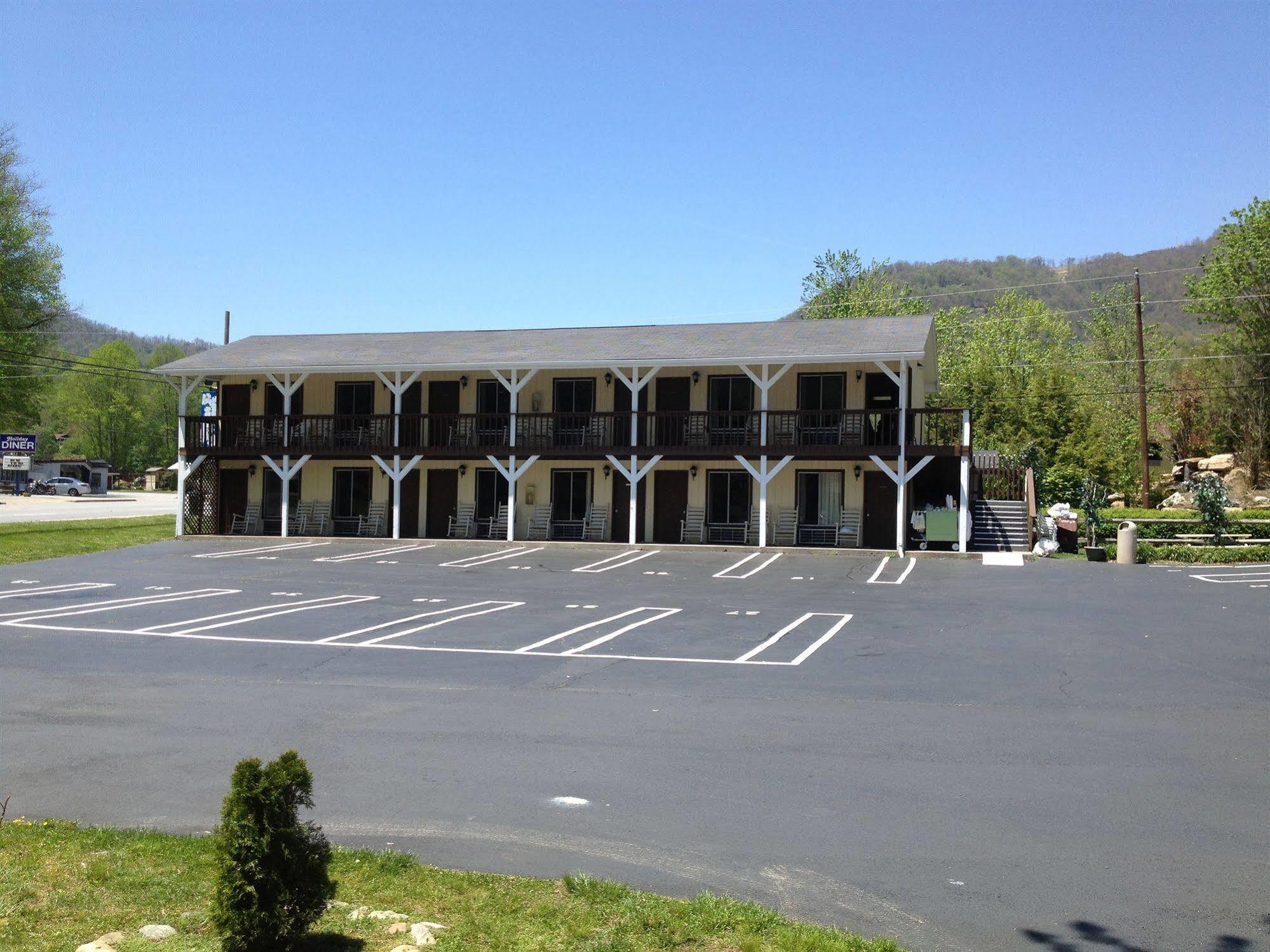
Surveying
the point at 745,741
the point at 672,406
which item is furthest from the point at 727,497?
the point at 745,741

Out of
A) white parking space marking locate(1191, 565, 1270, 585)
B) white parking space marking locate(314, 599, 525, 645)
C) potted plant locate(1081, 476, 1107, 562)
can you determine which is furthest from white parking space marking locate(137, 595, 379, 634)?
potted plant locate(1081, 476, 1107, 562)

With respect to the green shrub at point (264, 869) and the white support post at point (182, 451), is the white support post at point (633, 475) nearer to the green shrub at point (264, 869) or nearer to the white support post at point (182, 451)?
the white support post at point (182, 451)

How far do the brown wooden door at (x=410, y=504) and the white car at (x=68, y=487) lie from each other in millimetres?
45764

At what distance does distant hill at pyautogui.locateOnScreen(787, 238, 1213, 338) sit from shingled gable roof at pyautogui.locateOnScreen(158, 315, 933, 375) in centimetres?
9311

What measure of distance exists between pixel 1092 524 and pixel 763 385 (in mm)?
8924

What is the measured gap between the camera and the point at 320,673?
11.5 metres

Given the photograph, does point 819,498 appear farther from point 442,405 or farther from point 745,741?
point 745,741

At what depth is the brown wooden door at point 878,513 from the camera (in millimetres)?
28859

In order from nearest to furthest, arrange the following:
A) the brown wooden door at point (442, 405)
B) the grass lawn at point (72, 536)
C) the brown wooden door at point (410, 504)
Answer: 1. the grass lawn at point (72, 536)
2. the brown wooden door at point (442, 405)
3. the brown wooden door at point (410, 504)

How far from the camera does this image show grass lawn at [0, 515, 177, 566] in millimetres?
26016

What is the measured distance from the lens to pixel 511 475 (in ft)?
98.9

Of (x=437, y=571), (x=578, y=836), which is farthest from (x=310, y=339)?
(x=578, y=836)

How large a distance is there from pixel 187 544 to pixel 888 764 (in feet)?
86.0

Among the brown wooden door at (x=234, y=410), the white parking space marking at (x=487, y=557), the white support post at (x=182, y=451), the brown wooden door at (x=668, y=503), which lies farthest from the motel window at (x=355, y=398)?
the brown wooden door at (x=668, y=503)
